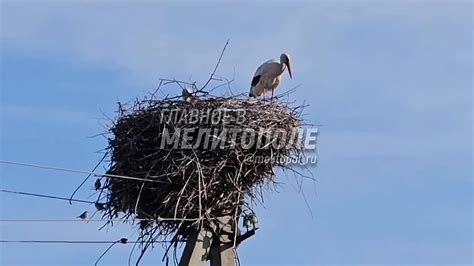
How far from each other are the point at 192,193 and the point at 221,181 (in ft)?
0.87

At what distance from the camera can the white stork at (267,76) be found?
377 inches

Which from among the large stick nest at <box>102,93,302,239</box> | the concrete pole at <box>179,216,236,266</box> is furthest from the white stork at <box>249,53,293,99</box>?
the concrete pole at <box>179,216,236,266</box>

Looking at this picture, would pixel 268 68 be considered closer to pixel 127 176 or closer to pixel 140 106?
pixel 140 106

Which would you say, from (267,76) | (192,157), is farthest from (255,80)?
(192,157)

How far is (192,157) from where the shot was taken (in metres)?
6.75

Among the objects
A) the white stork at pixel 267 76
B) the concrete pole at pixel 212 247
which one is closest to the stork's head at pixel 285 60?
the white stork at pixel 267 76

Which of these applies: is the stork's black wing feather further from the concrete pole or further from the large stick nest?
the concrete pole

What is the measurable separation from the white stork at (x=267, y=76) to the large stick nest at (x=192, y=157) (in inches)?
84.1

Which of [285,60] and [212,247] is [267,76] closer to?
[285,60]

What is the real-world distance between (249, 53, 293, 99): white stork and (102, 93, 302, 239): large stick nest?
214 cm

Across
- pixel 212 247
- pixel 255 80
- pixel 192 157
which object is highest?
pixel 255 80

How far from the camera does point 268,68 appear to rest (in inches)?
380

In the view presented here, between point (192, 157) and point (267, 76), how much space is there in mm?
3019

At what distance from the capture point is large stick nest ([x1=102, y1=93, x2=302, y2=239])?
6.65 meters
